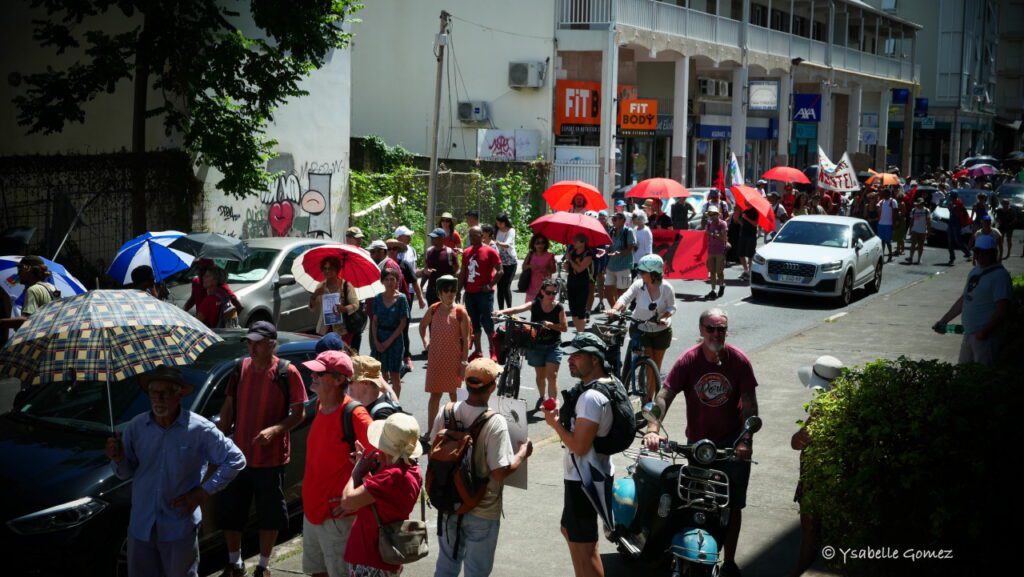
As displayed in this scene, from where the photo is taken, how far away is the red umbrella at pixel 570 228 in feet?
47.4

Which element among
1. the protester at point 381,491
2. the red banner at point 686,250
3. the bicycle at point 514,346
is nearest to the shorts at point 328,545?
the protester at point 381,491

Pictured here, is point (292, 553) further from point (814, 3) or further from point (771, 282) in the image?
point (814, 3)

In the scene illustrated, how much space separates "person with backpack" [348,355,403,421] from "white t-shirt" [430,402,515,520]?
1.80ft

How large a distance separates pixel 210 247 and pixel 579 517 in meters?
7.56

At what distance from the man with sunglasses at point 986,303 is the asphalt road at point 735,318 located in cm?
429

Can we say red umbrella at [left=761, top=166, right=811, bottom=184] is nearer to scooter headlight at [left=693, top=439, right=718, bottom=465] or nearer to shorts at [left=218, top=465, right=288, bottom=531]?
scooter headlight at [left=693, top=439, right=718, bottom=465]

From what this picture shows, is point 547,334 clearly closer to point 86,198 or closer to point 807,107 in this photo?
point 86,198

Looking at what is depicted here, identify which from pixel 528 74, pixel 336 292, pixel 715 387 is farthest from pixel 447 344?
pixel 528 74

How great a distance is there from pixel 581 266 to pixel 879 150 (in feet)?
172

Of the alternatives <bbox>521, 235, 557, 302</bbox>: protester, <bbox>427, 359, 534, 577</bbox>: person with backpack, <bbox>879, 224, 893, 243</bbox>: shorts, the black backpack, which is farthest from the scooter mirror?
<bbox>879, 224, 893, 243</bbox>: shorts

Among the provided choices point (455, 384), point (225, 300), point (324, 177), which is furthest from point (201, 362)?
point (324, 177)

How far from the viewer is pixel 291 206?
76.5 feet

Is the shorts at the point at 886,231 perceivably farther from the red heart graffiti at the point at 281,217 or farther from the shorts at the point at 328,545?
the shorts at the point at 328,545

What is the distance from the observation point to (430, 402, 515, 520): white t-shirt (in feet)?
18.8
